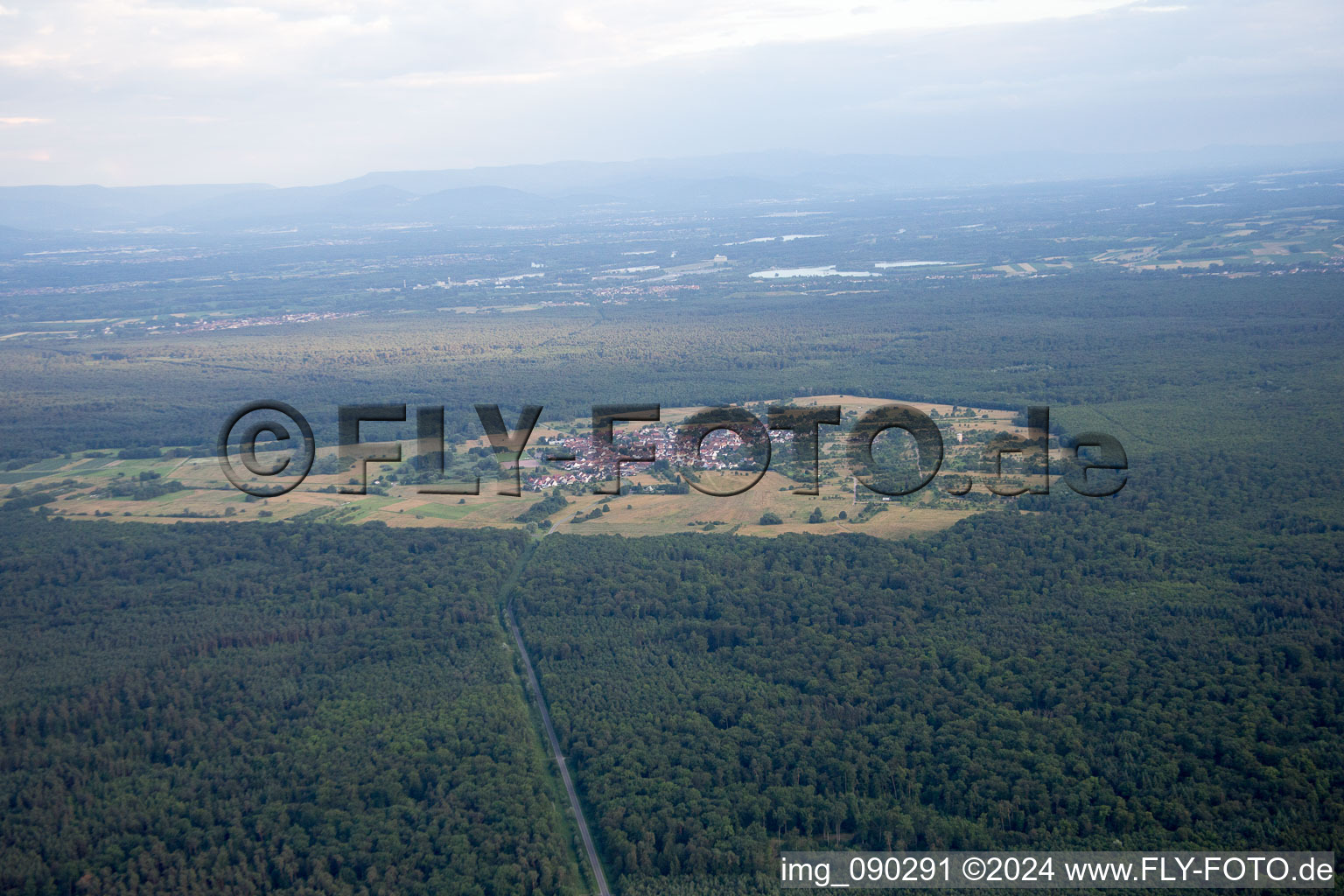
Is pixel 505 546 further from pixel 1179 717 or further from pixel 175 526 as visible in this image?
pixel 1179 717

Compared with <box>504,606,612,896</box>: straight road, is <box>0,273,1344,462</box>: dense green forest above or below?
above

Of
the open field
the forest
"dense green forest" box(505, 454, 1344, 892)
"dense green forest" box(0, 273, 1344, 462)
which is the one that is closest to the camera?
"dense green forest" box(505, 454, 1344, 892)

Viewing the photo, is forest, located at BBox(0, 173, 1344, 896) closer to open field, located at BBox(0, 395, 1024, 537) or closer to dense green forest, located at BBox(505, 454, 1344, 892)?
dense green forest, located at BBox(505, 454, 1344, 892)

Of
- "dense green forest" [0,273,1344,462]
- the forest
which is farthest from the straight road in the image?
"dense green forest" [0,273,1344,462]

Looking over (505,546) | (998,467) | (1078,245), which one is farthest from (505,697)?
(1078,245)

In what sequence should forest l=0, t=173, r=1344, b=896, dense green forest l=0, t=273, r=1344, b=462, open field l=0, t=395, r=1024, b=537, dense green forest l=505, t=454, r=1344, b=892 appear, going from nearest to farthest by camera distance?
dense green forest l=505, t=454, r=1344, b=892 < forest l=0, t=173, r=1344, b=896 < open field l=0, t=395, r=1024, b=537 < dense green forest l=0, t=273, r=1344, b=462

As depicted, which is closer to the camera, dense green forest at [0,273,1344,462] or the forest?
the forest

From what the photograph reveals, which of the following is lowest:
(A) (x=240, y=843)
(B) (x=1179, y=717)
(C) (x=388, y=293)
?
(A) (x=240, y=843)
